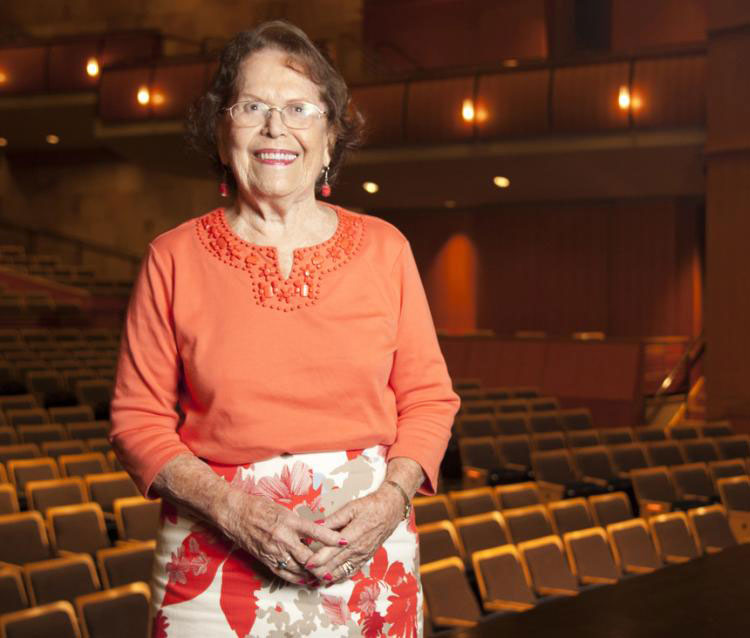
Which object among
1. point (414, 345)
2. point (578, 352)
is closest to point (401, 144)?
point (578, 352)

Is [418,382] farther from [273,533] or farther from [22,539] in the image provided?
[22,539]

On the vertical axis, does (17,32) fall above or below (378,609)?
above

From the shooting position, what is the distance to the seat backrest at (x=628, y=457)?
5414 mm

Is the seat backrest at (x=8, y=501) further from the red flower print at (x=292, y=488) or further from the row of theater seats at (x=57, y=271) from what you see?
the row of theater seats at (x=57, y=271)

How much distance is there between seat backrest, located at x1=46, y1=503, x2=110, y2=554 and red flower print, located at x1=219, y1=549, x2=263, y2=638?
2.47 m

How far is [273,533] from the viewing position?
0.93 meters

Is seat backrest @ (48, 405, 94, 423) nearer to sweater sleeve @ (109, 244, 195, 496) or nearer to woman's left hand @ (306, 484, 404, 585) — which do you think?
sweater sleeve @ (109, 244, 195, 496)

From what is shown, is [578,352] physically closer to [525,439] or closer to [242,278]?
[525,439]

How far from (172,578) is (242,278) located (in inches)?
12.0

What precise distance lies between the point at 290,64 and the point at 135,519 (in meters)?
2.69

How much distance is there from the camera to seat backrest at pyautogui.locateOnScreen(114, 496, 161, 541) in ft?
11.2

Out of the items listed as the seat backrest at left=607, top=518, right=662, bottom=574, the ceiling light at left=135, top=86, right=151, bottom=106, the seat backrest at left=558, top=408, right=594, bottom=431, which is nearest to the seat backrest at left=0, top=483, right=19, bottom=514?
the seat backrest at left=607, top=518, right=662, bottom=574

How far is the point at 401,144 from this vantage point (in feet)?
29.7

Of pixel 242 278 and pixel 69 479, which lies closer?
pixel 242 278
